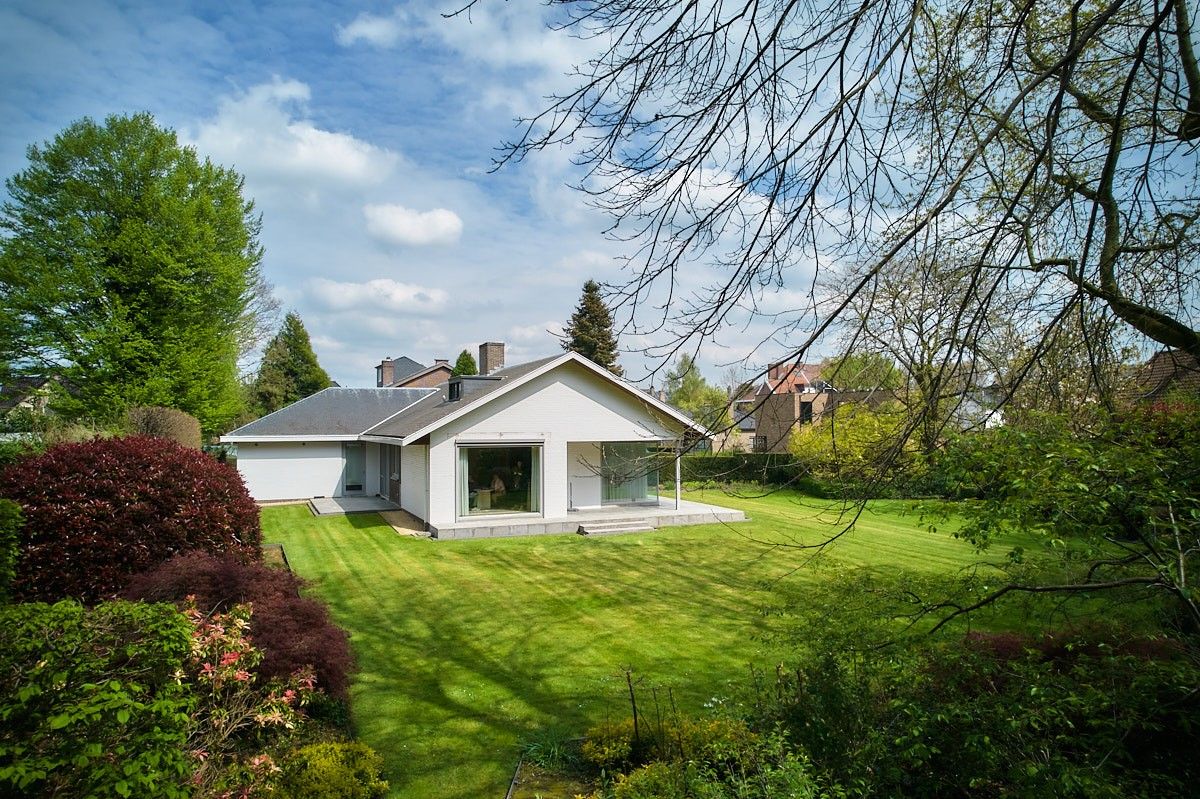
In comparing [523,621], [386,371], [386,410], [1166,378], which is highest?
[386,371]

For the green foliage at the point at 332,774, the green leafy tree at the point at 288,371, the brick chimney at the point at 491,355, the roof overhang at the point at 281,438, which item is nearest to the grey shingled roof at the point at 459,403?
the roof overhang at the point at 281,438

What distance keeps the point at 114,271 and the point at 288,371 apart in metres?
26.3

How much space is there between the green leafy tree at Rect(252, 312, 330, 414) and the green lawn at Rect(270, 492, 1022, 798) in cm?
2931

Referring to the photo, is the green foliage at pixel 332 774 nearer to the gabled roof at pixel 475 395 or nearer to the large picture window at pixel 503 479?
the gabled roof at pixel 475 395

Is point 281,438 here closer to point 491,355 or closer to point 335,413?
point 335,413

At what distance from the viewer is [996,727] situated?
11.4 ft

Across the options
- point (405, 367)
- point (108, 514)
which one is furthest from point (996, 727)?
point (405, 367)

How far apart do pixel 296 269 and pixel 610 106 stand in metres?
13.6

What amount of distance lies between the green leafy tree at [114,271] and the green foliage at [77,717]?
18615 mm

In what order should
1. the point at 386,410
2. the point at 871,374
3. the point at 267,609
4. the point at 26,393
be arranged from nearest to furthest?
the point at 871,374 < the point at 267,609 < the point at 26,393 < the point at 386,410

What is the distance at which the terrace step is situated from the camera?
16766 mm

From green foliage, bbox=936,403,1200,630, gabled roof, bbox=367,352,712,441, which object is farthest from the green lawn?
gabled roof, bbox=367,352,712,441

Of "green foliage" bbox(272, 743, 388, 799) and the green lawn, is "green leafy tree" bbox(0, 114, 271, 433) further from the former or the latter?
"green foliage" bbox(272, 743, 388, 799)

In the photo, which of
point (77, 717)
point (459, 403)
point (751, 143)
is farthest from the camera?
point (459, 403)
